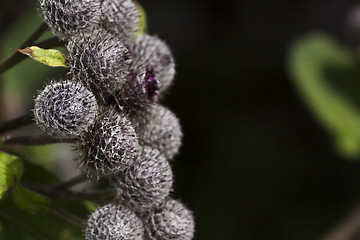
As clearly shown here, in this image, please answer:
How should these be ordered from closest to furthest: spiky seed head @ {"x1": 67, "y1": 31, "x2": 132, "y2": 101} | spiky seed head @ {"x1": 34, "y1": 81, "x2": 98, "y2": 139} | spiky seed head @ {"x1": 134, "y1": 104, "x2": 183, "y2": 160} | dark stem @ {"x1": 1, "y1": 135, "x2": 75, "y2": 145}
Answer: spiky seed head @ {"x1": 34, "y1": 81, "x2": 98, "y2": 139} → spiky seed head @ {"x1": 67, "y1": 31, "x2": 132, "y2": 101} → dark stem @ {"x1": 1, "y1": 135, "x2": 75, "y2": 145} → spiky seed head @ {"x1": 134, "y1": 104, "x2": 183, "y2": 160}

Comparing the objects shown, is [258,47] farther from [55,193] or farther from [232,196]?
[55,193]

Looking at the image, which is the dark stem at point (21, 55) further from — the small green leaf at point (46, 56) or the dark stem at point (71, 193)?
the dark stem at point (71, 193)

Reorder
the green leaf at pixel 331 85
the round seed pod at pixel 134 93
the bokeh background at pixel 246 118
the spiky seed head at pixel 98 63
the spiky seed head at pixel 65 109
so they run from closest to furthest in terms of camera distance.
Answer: the spiky seed head at pixel 65 109 < the spiky seed head at pixel 98 63 < the round seed pod at pixel 134 93 < the green leaf at pixel 331 85 < the bokeh background at pixel 246 118

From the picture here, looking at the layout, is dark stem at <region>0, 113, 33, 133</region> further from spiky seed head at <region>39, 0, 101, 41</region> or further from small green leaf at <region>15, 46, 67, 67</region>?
spiky seed head at <region>39, 0, 101, 41</region>

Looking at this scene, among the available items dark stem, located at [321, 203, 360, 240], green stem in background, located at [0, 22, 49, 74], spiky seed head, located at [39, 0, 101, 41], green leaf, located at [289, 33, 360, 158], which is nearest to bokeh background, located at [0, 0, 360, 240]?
green leaf, located at [289, 33, 360, 158]

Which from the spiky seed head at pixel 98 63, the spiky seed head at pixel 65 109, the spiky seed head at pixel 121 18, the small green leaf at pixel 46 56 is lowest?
the spiky seed head at pixel 65 109

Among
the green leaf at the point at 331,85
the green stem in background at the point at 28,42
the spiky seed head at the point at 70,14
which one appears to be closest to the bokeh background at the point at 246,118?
the green leaf at the point at 331,85
